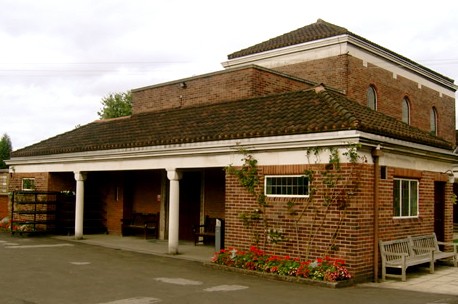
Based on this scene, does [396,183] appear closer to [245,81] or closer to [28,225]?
[245,81]

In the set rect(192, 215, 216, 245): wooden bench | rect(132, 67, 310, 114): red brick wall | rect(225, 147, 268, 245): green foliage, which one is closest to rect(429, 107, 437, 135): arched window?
rect(132, 67, 310, 114): red brick wall

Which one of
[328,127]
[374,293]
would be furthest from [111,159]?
[374,293]

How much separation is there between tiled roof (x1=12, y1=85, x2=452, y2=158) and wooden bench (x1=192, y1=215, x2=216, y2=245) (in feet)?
12.0

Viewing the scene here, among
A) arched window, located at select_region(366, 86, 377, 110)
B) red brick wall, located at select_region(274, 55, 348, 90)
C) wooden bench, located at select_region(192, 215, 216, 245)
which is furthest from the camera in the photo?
arched window, located at select_region(366, 86, 377, 110)

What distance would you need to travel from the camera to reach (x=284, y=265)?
37.4 ft

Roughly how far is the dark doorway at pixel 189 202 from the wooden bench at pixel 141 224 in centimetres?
119

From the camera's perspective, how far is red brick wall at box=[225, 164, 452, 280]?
10.9m

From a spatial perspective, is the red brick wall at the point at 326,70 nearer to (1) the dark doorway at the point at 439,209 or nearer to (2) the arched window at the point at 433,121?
(1) the dark doorway at the point at 439,209

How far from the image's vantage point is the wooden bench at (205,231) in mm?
17453

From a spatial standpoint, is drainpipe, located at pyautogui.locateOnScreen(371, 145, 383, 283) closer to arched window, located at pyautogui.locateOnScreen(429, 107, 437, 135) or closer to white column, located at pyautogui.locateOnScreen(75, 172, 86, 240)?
white column, located at pyautogui.locateOnScreen(75, 172, 86, 240)

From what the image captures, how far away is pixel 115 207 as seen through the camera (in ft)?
70.7

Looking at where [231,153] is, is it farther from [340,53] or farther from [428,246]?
[340,53]

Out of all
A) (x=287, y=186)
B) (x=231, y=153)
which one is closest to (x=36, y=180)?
(x=231, y=153)

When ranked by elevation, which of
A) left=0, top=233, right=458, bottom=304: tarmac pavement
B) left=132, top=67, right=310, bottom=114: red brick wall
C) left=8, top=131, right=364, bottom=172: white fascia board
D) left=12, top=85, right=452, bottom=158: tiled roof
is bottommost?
left=0, top=233, right=458, bottom=304: tarmac pavement
